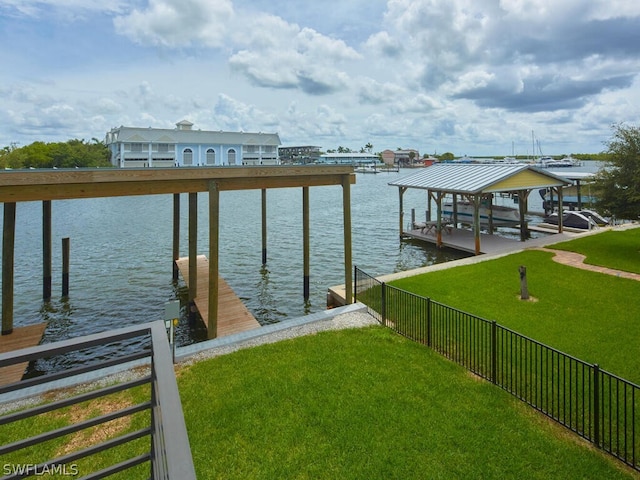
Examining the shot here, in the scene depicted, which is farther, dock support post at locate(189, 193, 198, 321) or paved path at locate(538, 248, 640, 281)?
paved path at locate(538, 248, 640, 281)

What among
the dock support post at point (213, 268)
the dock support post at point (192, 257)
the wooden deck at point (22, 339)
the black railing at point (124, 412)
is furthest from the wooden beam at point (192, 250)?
the black railing at point (124, 412)

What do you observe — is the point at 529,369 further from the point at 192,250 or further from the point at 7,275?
the point at 7,275

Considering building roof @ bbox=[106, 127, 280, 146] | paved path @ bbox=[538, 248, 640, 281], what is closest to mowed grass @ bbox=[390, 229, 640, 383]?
paved path @ bbox=[538, 248, 640, 281]

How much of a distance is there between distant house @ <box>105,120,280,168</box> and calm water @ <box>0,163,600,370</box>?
46.0m

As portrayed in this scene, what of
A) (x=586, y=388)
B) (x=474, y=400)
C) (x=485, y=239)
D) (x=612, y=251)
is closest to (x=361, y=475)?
(x=474, y=400)

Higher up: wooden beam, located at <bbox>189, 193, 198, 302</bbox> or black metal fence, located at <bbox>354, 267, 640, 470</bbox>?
wooden beam, located at <bbox>189, 193, 198, 302</bbox>

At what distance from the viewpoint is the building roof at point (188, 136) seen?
79.6 metres

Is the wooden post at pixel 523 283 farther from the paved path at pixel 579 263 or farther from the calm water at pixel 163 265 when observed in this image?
the calm water at pixel 163 265

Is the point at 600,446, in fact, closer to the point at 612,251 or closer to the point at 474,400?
the point at 474,400

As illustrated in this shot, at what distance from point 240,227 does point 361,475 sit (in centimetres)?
2798

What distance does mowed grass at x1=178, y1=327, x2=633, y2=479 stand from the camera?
16.2 feet

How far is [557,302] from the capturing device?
37.2 ft

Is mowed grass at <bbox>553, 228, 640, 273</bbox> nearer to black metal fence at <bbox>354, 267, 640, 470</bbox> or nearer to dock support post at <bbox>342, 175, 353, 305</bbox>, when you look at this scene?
black metal fence at <bbox>354, 267, 640, 470</bbox>

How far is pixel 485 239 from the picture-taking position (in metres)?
23.5
